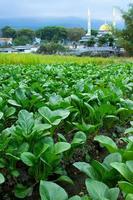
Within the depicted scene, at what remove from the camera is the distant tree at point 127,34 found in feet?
118

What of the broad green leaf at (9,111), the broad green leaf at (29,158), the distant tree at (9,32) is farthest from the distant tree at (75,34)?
the broad green leaf at (29,158)

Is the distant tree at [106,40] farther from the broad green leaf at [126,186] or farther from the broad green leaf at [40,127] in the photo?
the broad green leaf at [126,186]

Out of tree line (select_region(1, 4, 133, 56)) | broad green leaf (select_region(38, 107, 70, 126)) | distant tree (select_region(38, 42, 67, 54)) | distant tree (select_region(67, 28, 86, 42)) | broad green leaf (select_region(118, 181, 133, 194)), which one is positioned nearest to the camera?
broad green leaf (select_region(118, 181, 133, 194))

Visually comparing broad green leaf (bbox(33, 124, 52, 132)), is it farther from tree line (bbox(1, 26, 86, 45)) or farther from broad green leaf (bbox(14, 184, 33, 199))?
tree line (bbox(1, 26, 86, 45))

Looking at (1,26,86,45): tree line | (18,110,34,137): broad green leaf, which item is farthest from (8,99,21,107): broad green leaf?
(1,26,86,45): tree line

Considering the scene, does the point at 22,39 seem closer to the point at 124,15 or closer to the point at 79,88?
the point at 124,15

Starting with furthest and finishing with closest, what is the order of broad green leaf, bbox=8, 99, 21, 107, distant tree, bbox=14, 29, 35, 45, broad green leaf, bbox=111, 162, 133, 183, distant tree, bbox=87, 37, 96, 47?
distant tree, bbox=14, 29, 35, 45, distant tree, bbox=87, 37, 96, 47, broad green leaf, bbox=8, 99, 21, 107, broad green leaf, bbox=111, 162, 133, 183

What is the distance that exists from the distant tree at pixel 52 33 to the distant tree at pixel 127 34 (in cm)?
3769

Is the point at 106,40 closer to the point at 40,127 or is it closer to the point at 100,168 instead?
the point at 40,127

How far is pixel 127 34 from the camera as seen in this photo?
37062mm

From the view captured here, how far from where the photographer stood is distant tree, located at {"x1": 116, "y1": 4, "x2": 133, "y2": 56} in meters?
36.1

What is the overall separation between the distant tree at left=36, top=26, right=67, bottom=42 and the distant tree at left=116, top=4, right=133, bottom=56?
1484 inches

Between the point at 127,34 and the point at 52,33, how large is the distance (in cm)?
4751

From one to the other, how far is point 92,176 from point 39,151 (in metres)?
0.43
